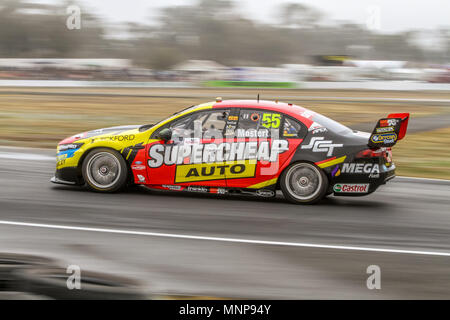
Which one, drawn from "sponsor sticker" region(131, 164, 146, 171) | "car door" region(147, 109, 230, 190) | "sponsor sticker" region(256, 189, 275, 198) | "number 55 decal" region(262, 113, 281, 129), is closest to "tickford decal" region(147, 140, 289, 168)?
"car door" region(147, 109, 230, 190)

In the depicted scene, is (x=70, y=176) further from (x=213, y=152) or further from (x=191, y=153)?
(x=213, y=152)

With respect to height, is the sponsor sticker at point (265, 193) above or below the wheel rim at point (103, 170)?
below

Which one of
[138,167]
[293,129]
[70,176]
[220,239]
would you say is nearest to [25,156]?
[70,176]

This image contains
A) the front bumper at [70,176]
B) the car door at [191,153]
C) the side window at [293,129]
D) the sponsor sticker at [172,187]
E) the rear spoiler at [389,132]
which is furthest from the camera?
the front bumper at [70,176]

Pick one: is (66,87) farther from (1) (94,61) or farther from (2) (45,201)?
(2) (45,201)

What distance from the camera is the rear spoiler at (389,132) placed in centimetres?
811

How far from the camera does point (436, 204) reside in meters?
8.89

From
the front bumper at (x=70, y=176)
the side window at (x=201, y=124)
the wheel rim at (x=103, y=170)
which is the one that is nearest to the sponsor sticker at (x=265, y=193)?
the side window at (x=201, y=124)

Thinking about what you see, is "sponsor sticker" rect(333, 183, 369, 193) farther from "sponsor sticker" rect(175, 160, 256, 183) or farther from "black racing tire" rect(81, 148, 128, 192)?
"black racing tire" rect(81, 148, 128, 192)

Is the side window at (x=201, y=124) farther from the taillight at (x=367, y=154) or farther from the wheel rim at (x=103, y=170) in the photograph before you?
the taillight at (x=367, y=154)

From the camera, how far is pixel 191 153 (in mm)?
8453

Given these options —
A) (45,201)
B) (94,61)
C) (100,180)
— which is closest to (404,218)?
(100,180)

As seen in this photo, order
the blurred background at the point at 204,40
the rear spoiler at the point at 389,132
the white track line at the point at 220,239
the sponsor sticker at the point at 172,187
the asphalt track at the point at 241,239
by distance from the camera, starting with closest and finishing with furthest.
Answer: the asphalt track at the point at 241,239 → the white track line at the point at 220,239 → the rear spoiler at the point at 389,132 → the sponsor sticker at the point at 172,187 → the blurred background at the point at 204,40

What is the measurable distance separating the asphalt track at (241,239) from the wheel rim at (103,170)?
225 mm
